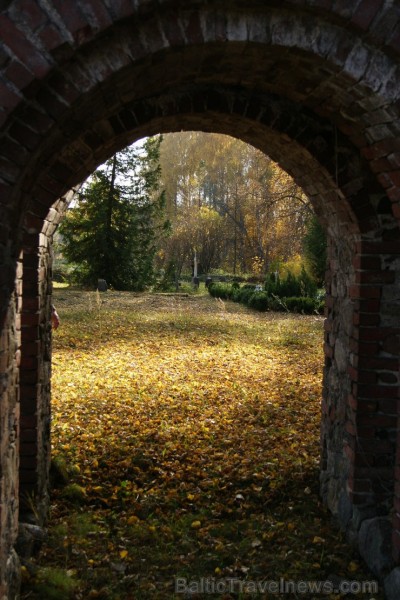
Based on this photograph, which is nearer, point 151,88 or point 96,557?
point 151,88

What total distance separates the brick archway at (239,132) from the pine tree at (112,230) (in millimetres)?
17404

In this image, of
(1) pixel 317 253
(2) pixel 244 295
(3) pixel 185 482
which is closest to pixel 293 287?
(2) pixel 244 295

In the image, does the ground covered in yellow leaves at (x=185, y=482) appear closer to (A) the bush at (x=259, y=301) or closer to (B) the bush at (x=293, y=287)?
(A) the bush at (x=259, y=301)

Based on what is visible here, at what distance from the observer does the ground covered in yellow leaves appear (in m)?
3.72

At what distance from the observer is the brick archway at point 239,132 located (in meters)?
2.45

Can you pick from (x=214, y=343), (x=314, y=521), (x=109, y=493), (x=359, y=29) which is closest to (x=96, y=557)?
(x=109, y=493)

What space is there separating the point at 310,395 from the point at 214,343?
4.16m

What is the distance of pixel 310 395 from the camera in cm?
793

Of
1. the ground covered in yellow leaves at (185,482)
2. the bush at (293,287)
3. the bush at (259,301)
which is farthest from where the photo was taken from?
the bush at (293,287)

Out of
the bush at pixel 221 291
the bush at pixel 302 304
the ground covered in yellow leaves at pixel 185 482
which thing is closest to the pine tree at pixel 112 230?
the bush at pixel 221 291

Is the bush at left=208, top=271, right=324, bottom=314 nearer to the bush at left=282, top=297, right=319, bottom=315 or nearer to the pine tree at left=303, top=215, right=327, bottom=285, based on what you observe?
the bush at left=282, top=297, right=319, bottom=315

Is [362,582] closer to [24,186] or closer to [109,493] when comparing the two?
[109,493]

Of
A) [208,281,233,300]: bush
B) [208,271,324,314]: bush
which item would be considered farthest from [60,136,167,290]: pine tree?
[208,271,324,314]: bush

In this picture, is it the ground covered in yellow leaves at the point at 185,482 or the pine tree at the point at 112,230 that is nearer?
the ground covered in yellow leaves at the point at 185,482
